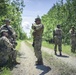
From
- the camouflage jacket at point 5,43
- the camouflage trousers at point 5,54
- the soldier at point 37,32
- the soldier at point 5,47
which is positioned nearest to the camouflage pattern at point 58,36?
the soldier at point 37,32

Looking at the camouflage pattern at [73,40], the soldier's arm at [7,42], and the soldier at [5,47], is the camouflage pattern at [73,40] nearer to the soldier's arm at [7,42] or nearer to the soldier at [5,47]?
the soldier at [5,47]

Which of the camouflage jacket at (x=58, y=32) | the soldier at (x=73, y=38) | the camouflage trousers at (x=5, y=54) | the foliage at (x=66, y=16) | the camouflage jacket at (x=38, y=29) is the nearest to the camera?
the camouflage trousers at (x=5, y=54)

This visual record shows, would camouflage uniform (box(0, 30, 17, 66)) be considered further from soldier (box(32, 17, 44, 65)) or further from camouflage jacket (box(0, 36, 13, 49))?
soldier (box(32, 17, 44, 65))

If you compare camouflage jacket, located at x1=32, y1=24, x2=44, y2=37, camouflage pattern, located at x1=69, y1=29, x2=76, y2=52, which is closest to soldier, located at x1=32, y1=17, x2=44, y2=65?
camouflage jacket, located at x1=32, y1=24, x2=44, y2=37

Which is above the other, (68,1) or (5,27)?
(68,1)

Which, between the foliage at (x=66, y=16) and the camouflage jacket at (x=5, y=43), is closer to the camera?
the camouflage jacket at (x=5, y=43)

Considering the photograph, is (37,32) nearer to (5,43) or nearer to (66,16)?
(5,43)

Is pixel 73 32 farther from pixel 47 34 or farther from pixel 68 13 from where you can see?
pixel 47 34

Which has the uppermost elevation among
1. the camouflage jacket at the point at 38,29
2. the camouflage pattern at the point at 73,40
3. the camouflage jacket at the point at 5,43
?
the camouflage jacket at the point at 38,29

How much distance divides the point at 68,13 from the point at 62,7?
345cm

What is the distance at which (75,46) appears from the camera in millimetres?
23328

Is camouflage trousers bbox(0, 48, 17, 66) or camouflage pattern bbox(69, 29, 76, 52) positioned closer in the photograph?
camouflage trousers bbox(0, 48, 17, 66)

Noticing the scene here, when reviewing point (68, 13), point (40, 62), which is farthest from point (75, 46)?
A: point (68, 13)

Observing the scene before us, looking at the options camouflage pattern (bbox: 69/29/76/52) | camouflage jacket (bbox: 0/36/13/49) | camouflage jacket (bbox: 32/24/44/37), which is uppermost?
camouflage jacket (bbox: 32/24/44/37)
